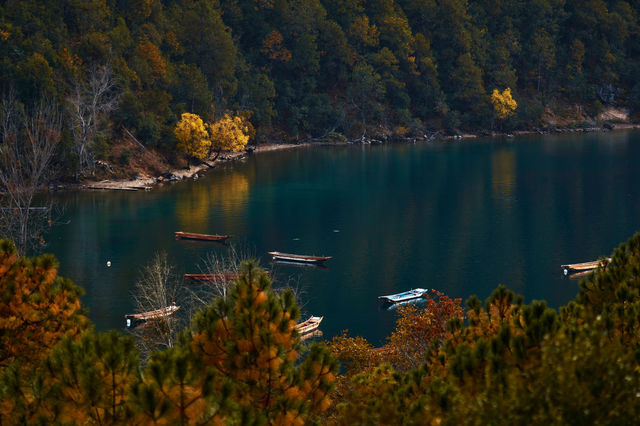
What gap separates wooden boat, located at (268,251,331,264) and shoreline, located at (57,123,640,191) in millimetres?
33634

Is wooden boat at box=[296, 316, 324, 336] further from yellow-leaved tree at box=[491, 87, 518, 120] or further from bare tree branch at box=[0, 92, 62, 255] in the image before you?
yellow-leaved tree at box=[491, 87, 518, 120]

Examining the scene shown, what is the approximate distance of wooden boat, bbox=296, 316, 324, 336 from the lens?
45.8 m

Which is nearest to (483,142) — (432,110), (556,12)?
(432,110)

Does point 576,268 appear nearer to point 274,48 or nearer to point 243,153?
point 243,153

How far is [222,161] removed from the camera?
370 ft

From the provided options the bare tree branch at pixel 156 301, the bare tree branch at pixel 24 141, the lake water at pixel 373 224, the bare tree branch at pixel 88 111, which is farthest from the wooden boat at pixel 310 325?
the bare tree branch at pixel 88 111

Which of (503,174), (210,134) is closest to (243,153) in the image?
(210,134)

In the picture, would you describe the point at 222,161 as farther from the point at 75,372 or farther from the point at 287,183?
the point at 75,372

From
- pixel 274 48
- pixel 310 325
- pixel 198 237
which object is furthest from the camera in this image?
pixel 274 48

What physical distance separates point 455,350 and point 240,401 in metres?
4.07

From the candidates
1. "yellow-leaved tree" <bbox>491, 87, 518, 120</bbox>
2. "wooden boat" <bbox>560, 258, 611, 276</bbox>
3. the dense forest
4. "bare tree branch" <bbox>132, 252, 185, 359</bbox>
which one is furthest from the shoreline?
the dense forest

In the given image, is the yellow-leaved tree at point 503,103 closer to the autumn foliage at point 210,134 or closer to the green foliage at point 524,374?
the autumn foliage at point 210,134

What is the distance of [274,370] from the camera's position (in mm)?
13102

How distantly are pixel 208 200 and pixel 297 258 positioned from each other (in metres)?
25.4
